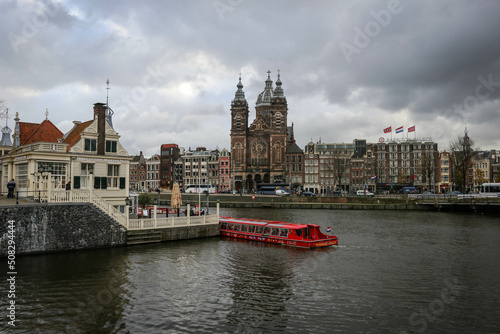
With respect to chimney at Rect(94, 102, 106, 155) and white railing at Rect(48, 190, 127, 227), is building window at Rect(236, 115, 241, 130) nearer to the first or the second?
chimney at Rect(94, 102, 106, 155)

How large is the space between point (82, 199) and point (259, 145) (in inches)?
4239

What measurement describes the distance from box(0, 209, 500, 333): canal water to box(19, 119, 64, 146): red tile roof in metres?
15.6

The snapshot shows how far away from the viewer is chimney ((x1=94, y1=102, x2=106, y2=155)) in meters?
38.3

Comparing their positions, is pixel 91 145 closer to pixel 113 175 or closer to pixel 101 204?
pixel 113 175

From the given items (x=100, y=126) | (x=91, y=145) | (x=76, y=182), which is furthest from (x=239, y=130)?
(x=76, y=182)

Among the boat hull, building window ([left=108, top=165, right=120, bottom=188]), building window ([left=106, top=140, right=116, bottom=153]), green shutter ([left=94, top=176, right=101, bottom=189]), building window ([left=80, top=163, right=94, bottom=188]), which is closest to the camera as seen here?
the boat hull

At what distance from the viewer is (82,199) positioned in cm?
3177

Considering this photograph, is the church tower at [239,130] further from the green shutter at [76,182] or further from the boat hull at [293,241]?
the green shutter at [76,182]

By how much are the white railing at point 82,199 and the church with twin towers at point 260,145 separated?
102m

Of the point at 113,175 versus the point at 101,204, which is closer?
the point at 101,204

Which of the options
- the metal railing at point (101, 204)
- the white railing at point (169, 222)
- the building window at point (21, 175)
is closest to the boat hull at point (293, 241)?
the white railing at point (169, 222)

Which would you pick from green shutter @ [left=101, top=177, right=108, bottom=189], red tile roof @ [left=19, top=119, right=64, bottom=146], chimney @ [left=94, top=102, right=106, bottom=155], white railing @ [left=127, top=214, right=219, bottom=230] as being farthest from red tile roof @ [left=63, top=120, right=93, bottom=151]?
white railing @ [left=127, top=214, right=219, bottom=230]

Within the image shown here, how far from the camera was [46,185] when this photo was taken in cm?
3231

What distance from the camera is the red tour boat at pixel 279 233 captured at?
120ft
